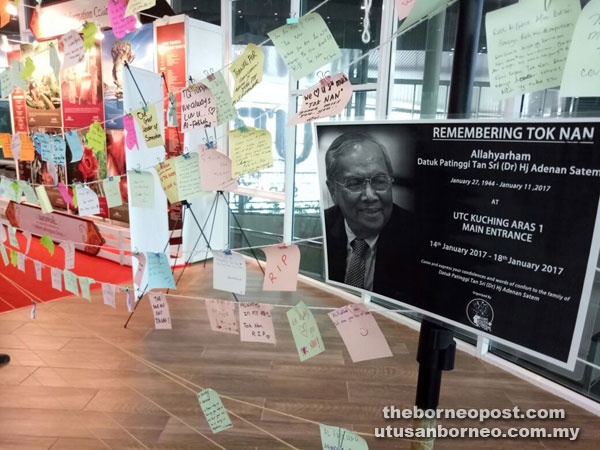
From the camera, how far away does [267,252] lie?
120cm

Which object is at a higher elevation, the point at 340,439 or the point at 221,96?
the point at 221,96

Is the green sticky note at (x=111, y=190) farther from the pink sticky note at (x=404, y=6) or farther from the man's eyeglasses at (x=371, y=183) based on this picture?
the pink sticky note at (x=404, y=6)

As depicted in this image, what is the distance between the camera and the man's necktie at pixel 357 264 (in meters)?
0.98

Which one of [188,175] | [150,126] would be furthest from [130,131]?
[188,175]

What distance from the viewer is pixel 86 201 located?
6.54ft

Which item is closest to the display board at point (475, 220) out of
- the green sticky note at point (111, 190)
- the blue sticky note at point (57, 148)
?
the green sticky note at point (111, 190)

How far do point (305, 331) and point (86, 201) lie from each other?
1.38 m

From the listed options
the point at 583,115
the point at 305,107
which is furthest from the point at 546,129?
the point at 305,107

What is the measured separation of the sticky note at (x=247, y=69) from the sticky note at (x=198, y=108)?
0.13 m

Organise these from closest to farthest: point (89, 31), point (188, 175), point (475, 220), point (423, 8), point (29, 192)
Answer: point (475, 220) < point (423, 8) < point (188, 175) < point (89, 31) < point (29, 192)

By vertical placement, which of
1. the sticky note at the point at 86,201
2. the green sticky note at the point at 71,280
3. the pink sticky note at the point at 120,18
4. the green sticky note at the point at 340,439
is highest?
the pink sticky note at the point at 120,18

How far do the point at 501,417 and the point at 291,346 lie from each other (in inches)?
51.5

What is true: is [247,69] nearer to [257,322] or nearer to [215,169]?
[215,169]

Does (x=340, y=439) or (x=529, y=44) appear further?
(x=340, y=439)
